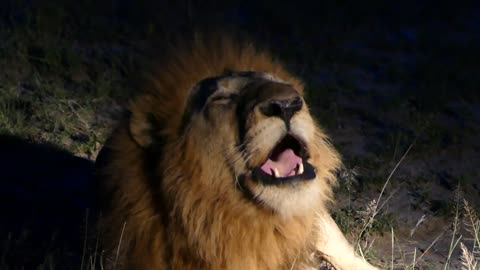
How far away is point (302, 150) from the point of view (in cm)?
301

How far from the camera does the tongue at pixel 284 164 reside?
2.97 metres

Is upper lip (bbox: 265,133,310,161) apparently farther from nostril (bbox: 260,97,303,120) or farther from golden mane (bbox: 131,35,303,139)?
golden mane (bbox: 131,35,303,139)

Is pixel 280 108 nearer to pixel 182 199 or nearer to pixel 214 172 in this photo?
pixel 214 172

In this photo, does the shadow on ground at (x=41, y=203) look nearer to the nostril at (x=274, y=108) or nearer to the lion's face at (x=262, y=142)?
the lion's face at (x=262, y=142)

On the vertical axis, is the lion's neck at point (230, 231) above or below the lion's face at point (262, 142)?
below

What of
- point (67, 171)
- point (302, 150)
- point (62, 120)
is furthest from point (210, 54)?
point (62, 120)

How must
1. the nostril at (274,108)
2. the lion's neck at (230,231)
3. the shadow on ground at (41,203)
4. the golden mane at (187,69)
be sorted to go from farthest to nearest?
the shadow on ground at (41,203), the golden mane at (187,69), the lion's neck at (230,231), the nostril at (274,108)

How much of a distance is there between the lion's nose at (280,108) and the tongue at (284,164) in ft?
0.49

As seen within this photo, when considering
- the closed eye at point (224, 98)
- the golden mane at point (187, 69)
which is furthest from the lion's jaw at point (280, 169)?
the golden mane at point (187, 69)

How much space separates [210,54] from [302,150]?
1.79 feet

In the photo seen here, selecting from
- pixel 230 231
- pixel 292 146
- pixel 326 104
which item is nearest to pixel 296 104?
pixel 292 146

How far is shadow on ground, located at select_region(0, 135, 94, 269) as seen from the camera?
390 centimetres

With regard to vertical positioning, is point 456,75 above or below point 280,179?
below

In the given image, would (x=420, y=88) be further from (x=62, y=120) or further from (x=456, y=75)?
(x=62, y=120)
